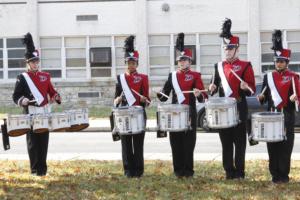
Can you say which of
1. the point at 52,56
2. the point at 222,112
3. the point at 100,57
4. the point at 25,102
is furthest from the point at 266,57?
the point at 222,112

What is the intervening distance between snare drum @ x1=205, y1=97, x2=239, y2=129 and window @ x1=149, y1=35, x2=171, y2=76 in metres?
22.5

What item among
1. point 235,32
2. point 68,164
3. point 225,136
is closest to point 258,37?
point 235,32

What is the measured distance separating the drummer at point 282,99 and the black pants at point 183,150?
4.19 ft

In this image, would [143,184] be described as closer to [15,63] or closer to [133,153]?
[133,153]

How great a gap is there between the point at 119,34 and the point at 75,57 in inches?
95.0

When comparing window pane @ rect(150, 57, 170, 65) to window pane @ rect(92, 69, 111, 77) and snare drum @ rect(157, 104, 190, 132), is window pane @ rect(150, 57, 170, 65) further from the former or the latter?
snare drum @ rect(157, 104, 190, 132)

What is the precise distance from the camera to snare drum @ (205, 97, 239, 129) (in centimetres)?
991

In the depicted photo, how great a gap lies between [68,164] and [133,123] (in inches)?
122

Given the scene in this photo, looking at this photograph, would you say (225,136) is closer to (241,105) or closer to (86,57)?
(241,105)

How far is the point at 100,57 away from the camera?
1275 inches

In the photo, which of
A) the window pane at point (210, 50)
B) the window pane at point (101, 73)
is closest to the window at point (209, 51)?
the window pane at point (210, 50)

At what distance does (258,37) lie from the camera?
104 feet

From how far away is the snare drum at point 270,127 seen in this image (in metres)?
9.70

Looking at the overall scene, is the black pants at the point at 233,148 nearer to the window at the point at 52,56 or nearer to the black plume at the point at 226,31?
the black plume at the point at 226,31
